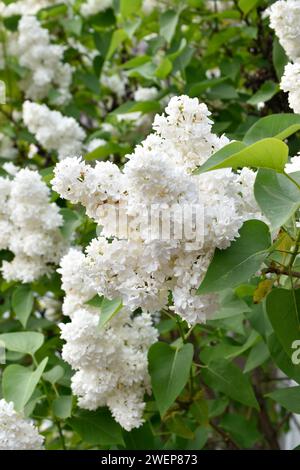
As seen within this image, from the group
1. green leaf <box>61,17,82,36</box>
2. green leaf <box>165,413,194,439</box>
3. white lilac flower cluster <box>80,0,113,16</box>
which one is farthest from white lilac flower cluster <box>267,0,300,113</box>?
white lilac flower cluster <box>80,0,113,16</box>

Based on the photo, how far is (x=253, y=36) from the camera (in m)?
2.35

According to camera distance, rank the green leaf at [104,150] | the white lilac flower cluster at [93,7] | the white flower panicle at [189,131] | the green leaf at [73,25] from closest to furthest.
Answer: the white flower panicle at [189,131], the green leaf at [104,150], the green leaf at [73,25], the white lilac flower cluster at [93,7]

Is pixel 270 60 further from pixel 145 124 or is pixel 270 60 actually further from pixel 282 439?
pixel 282 439

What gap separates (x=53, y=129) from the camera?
8.31 feet

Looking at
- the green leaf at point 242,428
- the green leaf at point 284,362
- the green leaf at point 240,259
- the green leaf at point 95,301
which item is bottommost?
the green leaf at point 242,428

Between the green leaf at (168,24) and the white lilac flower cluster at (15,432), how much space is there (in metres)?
1.27

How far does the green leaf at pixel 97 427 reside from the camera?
5.68 ft

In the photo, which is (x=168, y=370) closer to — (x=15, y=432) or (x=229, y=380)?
(x=229, y=380)

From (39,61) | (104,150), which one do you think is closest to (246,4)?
(104,150)

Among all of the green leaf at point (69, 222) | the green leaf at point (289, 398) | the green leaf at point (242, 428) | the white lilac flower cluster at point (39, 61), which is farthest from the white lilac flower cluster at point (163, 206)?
the white lilac flower cluster at point (39, 61)

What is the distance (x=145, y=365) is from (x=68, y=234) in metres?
A: 0.49

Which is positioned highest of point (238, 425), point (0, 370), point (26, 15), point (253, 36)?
point (253, 36)

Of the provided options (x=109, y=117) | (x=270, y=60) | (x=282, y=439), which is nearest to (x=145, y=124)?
(x=109, y=117)

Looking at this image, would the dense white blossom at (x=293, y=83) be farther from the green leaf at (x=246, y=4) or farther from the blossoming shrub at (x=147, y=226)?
the green leaf at (x=246, y=4)
